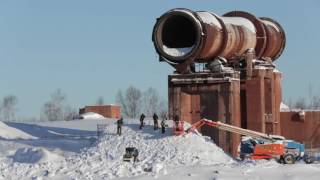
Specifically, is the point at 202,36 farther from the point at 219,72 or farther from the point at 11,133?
the point at 11,133

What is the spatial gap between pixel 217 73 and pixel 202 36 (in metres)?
3.05

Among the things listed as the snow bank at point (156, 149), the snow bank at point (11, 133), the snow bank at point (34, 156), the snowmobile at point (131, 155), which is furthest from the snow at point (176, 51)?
the snowmobile at point (131, 155)

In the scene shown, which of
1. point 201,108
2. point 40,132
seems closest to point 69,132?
point 40,132

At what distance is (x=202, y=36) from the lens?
5116 cm

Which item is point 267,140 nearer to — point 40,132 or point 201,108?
point 201,108

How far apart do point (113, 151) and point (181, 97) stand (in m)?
13.5

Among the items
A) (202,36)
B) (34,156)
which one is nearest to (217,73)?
(202,36)

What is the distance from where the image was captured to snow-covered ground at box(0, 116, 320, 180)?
91.6 feet

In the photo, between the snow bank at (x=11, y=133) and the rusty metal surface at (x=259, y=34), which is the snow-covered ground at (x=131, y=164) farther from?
the rusty metal surface at (x=259, y=34)

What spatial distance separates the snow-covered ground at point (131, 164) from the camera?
27906 millimetres

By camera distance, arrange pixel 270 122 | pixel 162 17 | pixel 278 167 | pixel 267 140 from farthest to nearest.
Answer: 1. pixel 270 122
2. pixel 162 17
3. pixel 267 140
4. pixel 278 167

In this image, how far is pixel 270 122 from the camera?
56531 mm

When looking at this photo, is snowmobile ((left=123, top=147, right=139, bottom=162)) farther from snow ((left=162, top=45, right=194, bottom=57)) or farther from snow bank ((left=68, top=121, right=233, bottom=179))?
snow ((left=162, top=45, right=194, bottom=57))

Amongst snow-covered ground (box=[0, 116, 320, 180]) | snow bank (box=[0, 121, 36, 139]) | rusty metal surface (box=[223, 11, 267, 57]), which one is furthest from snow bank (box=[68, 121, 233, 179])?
rusty metal surface (box=[223, 11, 267, 57])
